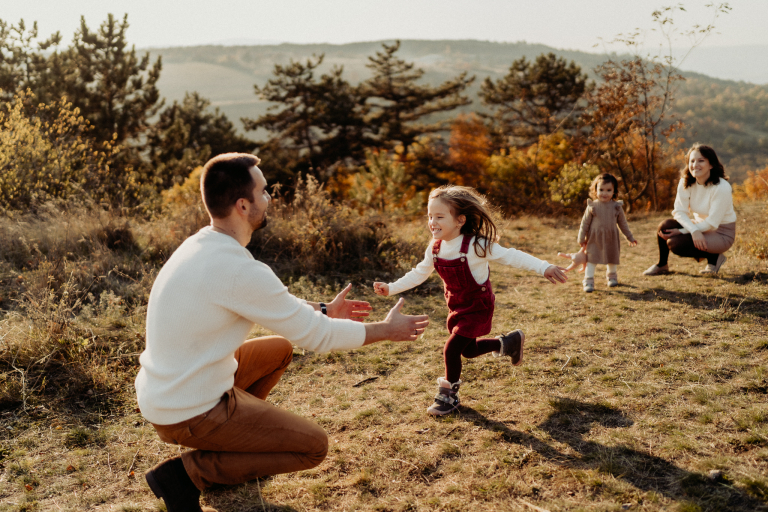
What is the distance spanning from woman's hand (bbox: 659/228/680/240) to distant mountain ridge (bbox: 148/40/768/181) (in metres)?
63.5

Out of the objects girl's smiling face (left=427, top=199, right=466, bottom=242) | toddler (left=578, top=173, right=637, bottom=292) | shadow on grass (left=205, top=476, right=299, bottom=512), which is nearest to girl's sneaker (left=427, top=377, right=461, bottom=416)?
girl's smiling face (left=427, top=199, right=466, bottom=242)

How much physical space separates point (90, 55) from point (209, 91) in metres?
106

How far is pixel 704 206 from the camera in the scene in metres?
5.56

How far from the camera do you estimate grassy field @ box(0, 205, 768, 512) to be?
2.53 m

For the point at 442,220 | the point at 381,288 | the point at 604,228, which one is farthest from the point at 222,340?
the point at 604,228

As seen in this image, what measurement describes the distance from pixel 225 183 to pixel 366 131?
37063 millimetres

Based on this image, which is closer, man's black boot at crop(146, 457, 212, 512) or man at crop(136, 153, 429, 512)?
man at crop(136, 153, 429, 512)

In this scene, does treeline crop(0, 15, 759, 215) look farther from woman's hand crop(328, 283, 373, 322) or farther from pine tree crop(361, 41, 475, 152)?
woman's hand crop(328, 283, 373, 322)

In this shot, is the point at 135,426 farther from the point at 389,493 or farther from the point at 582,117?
the point at 582,117

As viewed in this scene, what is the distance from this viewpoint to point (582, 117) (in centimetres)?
1461

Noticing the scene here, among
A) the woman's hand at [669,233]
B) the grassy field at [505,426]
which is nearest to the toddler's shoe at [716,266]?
the woman's hand at [669,233]

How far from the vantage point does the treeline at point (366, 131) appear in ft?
40.5

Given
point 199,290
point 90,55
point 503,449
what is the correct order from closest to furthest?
1. point 199,290
2. point 503,449
3. point 90,55

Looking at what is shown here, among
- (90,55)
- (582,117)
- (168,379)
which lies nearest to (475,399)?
(168,379)
